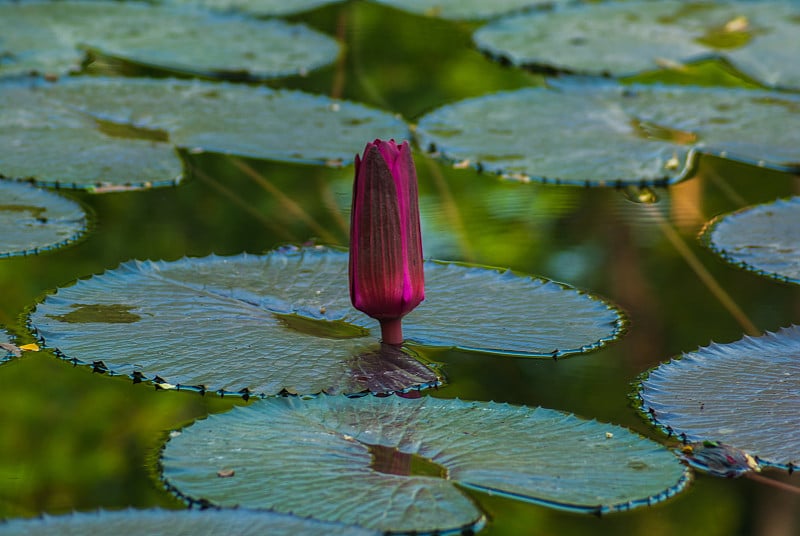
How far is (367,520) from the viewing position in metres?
1.43

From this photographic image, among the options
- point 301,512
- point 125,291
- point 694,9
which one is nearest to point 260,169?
point 125,291

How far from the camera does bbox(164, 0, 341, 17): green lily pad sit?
4.70m

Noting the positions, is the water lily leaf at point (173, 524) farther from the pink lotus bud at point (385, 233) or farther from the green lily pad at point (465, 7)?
the green lily pad at point (465, 7)

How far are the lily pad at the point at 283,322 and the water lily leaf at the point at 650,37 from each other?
6.43 ft

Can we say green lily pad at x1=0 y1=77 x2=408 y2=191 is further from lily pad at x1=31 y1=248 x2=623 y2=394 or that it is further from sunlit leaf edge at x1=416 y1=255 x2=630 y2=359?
sunlit leaf edge at x1=416 y1=255 x2=630 y2=359

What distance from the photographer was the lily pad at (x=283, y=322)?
6.18 ft

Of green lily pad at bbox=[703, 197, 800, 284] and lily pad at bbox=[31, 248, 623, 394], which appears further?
green lily pad at bbox=[703, 197, 800, 284]

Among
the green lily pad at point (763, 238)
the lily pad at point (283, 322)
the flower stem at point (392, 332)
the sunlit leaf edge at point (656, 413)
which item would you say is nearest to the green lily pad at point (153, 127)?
the lily pad at point (283, 322)

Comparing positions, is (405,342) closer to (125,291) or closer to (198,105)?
(125,291)

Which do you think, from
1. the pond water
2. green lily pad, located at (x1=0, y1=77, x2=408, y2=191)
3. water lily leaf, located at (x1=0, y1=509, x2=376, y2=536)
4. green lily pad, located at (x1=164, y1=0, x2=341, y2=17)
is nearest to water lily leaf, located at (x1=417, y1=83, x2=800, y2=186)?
the pond water

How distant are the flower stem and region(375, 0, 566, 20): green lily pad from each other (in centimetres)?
301

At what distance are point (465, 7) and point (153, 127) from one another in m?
2.08

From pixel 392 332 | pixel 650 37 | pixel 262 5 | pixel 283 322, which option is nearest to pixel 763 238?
pixel 392 332

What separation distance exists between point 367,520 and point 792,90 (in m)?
2.91
